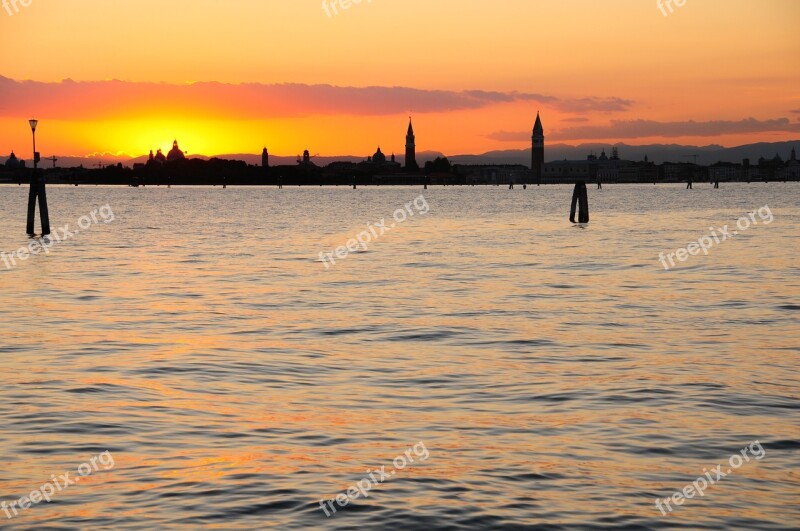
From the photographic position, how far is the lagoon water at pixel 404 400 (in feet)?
35.3

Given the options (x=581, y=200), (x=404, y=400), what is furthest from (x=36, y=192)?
(x=404, y=400)

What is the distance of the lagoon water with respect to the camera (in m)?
10.8

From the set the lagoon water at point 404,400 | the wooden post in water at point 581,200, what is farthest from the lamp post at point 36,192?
the wooden post in water at point 581,200

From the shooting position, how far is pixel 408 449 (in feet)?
41.9

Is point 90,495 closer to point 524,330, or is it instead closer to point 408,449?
point 408,449

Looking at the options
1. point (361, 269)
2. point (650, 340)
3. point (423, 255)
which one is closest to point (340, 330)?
point (650, 340)

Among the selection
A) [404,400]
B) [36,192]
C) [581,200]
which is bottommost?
[404,400]

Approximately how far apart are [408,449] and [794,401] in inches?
248

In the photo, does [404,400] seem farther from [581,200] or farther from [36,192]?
[581,200]

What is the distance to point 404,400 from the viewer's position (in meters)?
15.8

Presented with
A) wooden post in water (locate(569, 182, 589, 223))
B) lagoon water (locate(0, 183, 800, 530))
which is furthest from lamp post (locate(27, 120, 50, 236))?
wooden post in water (locate(569, 182, 589, 223))

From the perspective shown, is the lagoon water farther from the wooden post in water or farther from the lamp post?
the wooden post in water

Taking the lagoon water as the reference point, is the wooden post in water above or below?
above

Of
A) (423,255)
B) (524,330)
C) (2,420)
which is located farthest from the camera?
(423,255)
